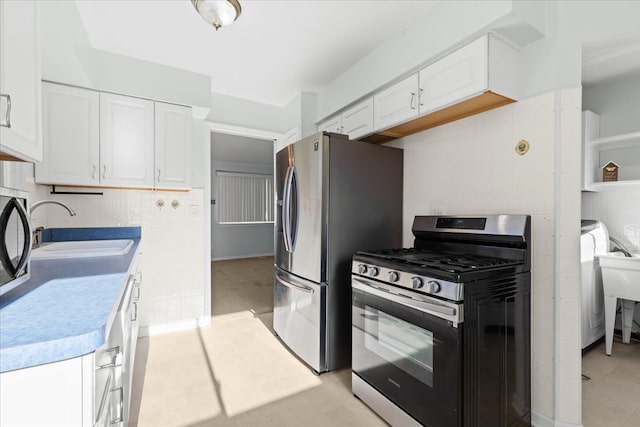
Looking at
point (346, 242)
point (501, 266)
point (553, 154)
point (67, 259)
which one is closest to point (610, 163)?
point (553, 154)

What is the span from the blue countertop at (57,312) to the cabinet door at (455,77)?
1.94 metres

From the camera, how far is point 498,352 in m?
1.53

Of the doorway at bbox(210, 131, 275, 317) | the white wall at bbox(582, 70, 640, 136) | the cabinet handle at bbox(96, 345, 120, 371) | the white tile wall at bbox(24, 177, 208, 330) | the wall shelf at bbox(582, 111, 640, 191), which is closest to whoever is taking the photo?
the cabinet handle at bbox(96, 345, 120, 371)

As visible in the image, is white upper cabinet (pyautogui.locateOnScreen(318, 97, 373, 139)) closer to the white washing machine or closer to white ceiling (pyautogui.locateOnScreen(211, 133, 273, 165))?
the white washing machine

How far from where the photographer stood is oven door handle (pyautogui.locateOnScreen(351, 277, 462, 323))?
54.1 inches

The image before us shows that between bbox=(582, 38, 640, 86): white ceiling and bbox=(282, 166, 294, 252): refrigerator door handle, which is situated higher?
bbox=(582, 38, 640, 86): white ceiling

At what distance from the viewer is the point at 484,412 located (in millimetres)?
1452

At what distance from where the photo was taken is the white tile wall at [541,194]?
5.39 feet

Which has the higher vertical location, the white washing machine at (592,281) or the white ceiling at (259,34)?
the white ceiling at (259,34)

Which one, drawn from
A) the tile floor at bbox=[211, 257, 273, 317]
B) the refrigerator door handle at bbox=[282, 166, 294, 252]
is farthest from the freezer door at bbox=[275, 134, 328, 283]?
the tile floor at bbox=[211, 257, 273, 317]

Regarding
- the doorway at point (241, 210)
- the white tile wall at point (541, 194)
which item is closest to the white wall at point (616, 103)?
the white tile wall at point (541, 194)

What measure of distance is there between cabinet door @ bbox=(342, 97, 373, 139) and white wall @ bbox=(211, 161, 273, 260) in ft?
17.8

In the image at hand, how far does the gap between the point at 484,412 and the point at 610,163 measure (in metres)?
2.38

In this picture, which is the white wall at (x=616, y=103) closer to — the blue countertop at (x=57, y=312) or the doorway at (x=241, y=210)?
the blue countertop at (x=57, y=312)
